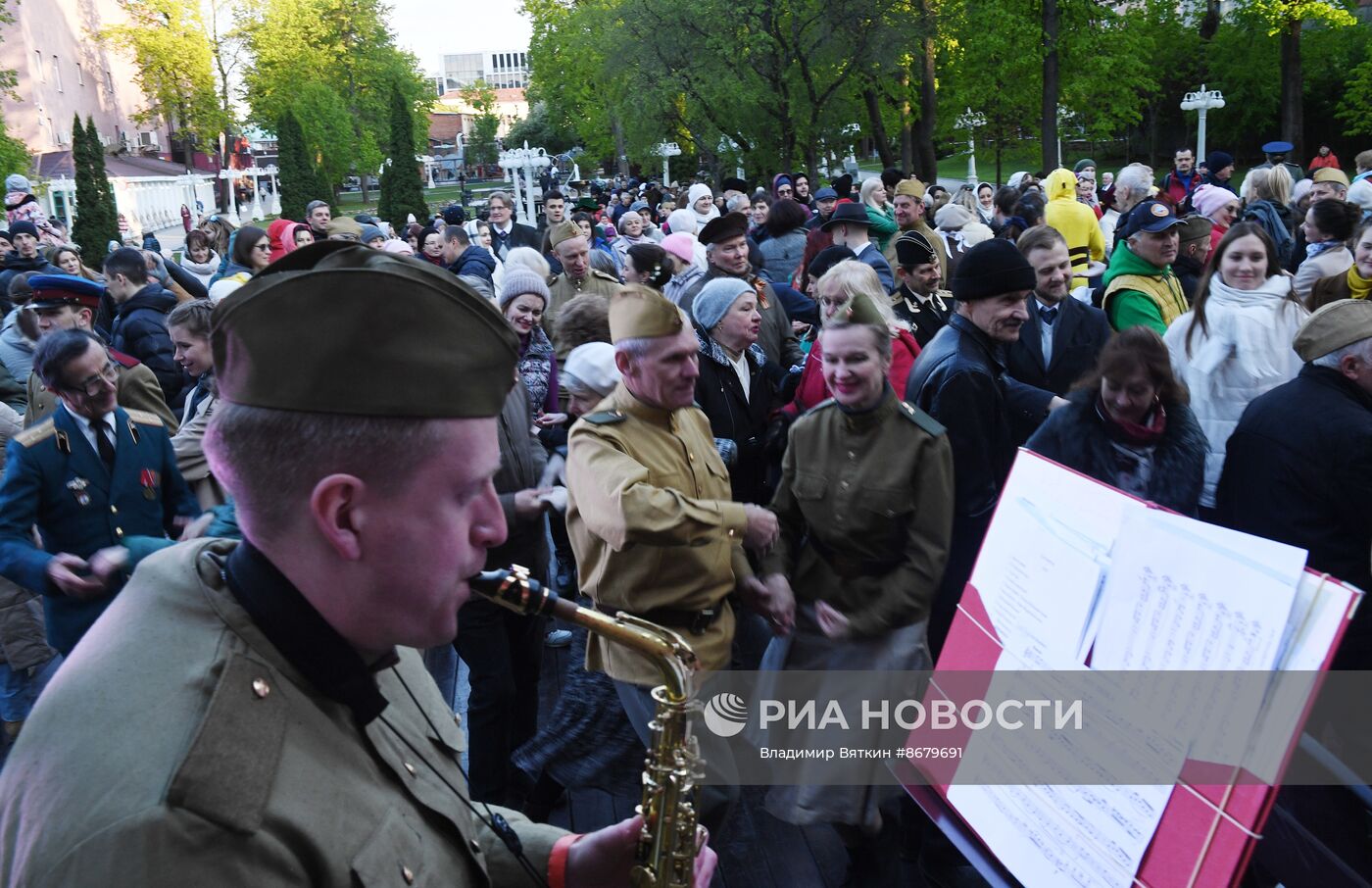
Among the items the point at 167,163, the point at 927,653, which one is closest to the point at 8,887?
the point at 927,653

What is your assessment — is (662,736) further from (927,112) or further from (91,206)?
(927,112)

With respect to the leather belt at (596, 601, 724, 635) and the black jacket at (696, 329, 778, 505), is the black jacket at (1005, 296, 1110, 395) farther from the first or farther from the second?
the leather belt at (596, 601, 724, 635)

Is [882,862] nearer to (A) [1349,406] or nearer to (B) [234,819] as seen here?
(A) [1349,406]

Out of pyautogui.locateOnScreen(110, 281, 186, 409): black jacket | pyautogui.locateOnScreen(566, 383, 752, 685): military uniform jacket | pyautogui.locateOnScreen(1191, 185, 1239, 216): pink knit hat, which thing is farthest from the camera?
pyautogui.locateOnScreen(1191, 185, 1239, 216): pink knit hat

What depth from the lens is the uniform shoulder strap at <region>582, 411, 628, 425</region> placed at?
140 inches

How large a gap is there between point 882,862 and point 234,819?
10.3 feet

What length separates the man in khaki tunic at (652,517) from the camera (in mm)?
3346

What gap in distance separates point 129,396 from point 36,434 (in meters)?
1.14

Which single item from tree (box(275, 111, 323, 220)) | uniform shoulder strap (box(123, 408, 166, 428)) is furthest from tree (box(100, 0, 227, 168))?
uniform shoulder strap (box(123, 408, 166, 428))

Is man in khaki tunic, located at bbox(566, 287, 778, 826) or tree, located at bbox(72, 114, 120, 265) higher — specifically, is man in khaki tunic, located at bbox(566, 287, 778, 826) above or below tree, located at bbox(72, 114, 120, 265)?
above

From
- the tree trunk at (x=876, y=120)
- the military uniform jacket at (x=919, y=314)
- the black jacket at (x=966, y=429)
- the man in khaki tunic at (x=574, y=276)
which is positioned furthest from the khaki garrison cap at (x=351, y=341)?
the tree trunk at (x=876, y=120)

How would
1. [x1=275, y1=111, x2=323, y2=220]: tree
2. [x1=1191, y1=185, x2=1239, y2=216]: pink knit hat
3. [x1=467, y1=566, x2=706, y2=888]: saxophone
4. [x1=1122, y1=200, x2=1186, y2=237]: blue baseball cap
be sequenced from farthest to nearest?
[x1=275, y1=111, x2=323, y2=220]: tree → [x1=1191, y1=185, x2=1239, y2=216]: pink knit hat → [x1=1122, y1=200, x2=1186, y2=237]: blue baseball cap → [x1=467, y1=566, x2=706, y2=888]: saxophone

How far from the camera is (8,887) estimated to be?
1.17 meters

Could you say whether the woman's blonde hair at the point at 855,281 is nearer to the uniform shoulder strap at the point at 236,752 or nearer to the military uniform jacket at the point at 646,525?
the military uniform jacket at the point at 646,525
